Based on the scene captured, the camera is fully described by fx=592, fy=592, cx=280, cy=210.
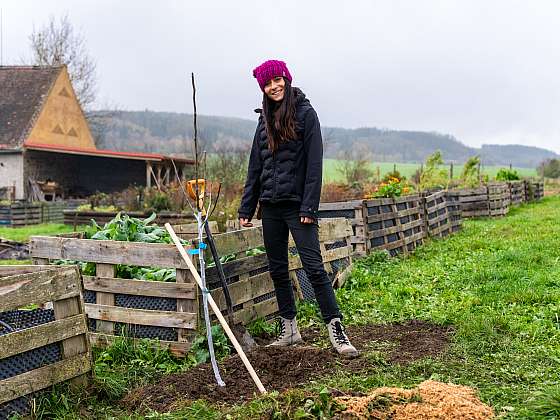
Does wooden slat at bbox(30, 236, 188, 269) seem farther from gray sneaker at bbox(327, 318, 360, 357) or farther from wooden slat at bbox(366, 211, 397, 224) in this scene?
wooden slat at bbox(366, 211, 397, 224)

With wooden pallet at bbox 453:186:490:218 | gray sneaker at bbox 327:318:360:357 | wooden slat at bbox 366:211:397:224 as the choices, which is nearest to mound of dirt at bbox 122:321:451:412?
gray sneaker at bbox 327:318:360:357

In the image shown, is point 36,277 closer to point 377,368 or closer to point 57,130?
point 377,368

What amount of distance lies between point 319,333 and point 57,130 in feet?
93.9

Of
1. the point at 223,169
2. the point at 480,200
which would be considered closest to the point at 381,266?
the point at 480,200

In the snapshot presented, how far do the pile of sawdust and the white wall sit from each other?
26616 millimetres

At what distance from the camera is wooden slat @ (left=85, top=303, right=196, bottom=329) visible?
4848 millimetres

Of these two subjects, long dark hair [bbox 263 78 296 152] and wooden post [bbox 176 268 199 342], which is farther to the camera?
wooden post [bbox 176 268 199 342]

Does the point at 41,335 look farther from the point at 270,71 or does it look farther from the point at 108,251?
the point at 270,71

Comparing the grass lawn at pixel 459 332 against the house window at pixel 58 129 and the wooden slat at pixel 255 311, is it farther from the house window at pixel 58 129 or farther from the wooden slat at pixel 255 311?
the house window at pixel 58 129

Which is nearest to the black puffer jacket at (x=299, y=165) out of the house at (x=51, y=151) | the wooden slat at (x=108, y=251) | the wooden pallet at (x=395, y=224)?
the wooden slat at (x=108, y=251)

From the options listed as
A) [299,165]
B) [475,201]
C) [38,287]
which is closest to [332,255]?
[299,165]

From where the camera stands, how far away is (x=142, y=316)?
16.4 feet

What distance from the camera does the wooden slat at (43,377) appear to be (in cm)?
354

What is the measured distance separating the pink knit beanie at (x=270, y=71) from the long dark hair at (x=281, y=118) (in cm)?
8
